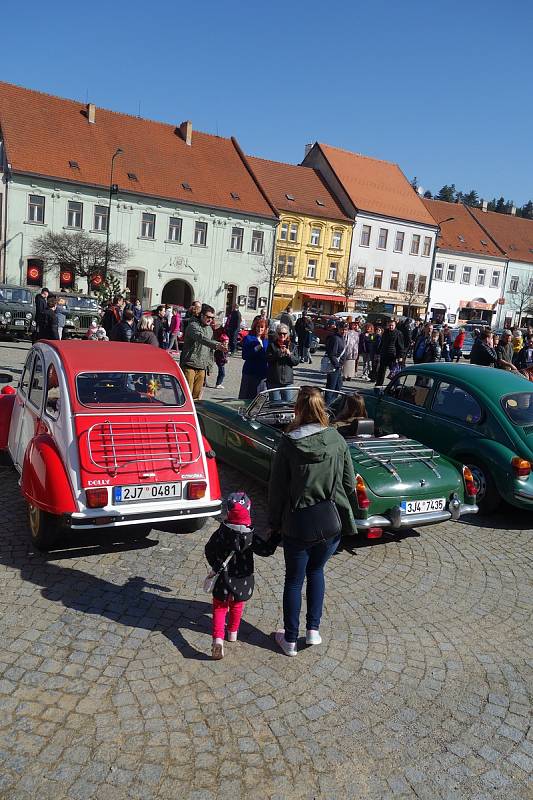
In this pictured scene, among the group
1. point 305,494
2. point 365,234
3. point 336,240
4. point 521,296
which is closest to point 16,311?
point 305,494

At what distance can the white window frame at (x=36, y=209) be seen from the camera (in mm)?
37344

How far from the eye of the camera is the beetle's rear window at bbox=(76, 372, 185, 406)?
614 cm

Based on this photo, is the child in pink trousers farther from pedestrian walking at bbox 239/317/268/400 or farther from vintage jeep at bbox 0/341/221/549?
pedestrian walking at bbox 239/317/268/400

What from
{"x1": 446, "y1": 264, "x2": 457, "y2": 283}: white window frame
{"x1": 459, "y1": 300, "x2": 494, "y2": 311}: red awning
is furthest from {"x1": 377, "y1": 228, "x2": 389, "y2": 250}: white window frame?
{"x1": 459, "y1": 300, "x2": 494, "y2": 311}: red awning

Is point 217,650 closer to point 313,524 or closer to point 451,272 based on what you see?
point 313,524

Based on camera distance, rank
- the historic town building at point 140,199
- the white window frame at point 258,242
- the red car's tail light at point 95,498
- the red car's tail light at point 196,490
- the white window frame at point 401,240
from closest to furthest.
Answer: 1. the red car's tail light at point 95,498
2. the red car's tail light at point 196,490
3. the historic town building at point 140,199
4. the white window frame at point 258,242
5. the white window frame at point 401,240

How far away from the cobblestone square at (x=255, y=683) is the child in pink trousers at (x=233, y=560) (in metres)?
0.29

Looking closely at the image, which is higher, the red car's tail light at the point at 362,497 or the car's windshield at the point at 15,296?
the car's windshield at the point at 15,296

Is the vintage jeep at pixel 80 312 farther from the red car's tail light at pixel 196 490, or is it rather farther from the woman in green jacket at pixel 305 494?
the woman in green jacket at pixel 305 494

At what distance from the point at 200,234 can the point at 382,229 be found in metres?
16.4

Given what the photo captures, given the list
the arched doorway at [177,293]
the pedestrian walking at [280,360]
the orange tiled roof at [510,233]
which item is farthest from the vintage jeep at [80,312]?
the orange tiled roof at [510,233]

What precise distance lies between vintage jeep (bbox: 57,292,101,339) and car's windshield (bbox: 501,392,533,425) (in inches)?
721

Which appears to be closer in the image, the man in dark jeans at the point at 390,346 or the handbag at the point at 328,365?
the handbag at the point at 328,365

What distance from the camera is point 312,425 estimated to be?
4.30 metres
